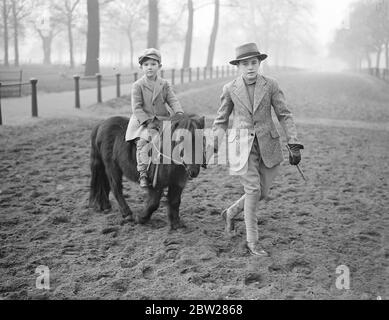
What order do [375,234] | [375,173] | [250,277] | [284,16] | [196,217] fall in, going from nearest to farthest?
[250,277] < [375,234] < [196,217] < [375,173] < [284,16]

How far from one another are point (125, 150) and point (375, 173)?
437 centimetres

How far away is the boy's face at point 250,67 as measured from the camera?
3.78 m

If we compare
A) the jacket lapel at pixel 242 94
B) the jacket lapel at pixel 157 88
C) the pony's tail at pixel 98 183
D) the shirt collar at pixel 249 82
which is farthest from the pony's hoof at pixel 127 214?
the shirt collar at pixel 249 82

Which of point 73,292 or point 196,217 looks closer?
point 73,292

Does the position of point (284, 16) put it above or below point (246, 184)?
above

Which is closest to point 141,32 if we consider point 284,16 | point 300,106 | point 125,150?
point 284,16

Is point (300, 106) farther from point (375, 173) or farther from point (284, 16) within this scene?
point (284, 16)

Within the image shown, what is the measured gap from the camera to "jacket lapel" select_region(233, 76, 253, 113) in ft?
12.6

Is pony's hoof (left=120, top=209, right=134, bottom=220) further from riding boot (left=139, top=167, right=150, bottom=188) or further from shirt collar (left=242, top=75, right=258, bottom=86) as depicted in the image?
shirt collar (left=242, top=75, right=258, bottom=86)

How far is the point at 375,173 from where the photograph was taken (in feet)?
22.9

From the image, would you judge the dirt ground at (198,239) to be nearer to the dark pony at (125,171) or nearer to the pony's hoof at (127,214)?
the pony's hoof at (127,214)

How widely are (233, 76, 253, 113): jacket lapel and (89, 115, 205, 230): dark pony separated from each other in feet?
1.33

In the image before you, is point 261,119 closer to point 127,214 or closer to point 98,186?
point 127,214

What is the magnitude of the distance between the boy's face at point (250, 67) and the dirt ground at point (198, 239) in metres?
1.63
